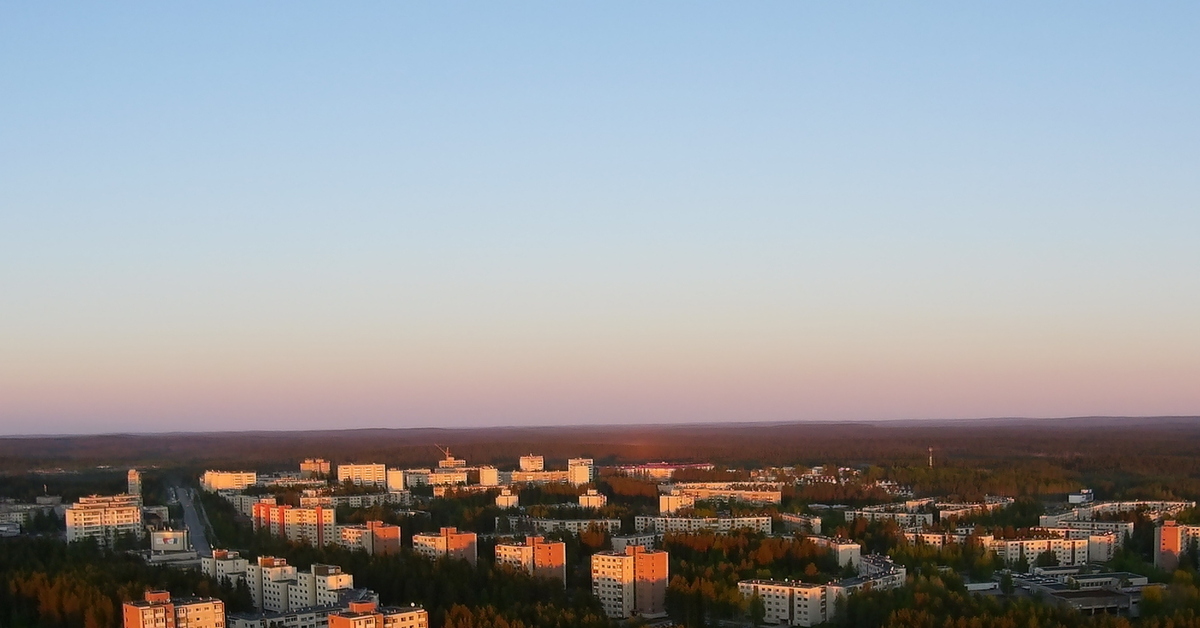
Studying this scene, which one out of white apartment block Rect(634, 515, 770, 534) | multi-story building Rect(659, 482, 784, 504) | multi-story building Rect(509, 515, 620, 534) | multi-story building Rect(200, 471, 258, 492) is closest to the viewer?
multi-story building Rect(509, 515, 620, 534)

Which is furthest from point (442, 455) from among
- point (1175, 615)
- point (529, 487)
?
point (1175, 615)

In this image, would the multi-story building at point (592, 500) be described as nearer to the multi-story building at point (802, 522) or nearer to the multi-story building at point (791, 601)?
the multi-story building at point (802, 522)

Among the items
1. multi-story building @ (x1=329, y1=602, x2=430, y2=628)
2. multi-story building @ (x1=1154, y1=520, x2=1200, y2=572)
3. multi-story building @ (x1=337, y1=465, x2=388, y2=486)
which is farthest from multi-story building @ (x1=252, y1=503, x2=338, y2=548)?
multi-story building @ (x1=337, y1=465, x2=388, y2=486)

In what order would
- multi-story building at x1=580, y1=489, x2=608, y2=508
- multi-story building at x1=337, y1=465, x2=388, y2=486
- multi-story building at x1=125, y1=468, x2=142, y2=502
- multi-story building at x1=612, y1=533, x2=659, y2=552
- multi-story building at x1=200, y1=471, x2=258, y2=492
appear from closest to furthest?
multi-story building at x1=612, y1=533, x2=659, y2=552
multi-story building at x1=580, y1=489, x2=608, y2=508
multi-story building at x1=125, y1=468, x2=142, y2=502
multi-story building at x1=200, y1=471, x2=258, y2=492
multi-story building at x1=337, y1=465, x2=388, y2=486

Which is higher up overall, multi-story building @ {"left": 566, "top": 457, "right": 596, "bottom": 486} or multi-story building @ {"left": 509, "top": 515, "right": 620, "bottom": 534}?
multi-story building @ {"left": 566, "top": 457, "right": 596, "bottom": 486}

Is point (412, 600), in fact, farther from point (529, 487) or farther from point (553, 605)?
point (529, 487)

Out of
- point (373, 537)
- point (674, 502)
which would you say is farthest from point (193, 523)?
point (674, 502)

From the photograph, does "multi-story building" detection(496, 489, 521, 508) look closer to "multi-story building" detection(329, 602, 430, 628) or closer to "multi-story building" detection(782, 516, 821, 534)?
"multi-story building" detection(782, 516, 821, 534)
